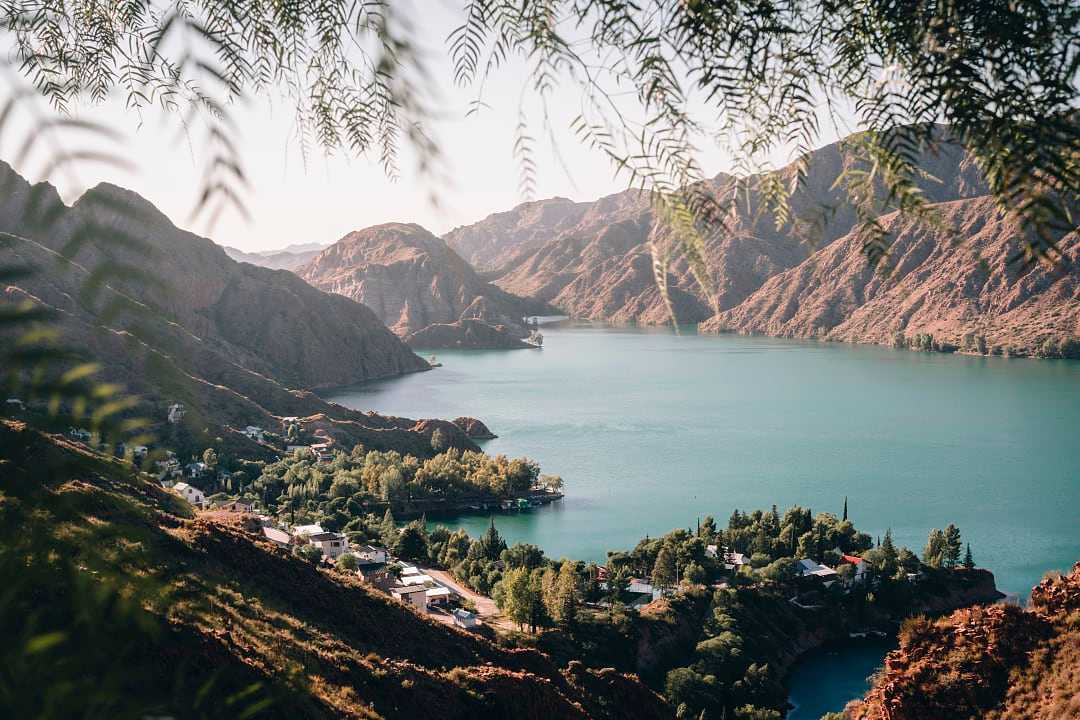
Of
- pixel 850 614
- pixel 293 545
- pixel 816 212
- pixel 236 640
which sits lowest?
pixel 850 614

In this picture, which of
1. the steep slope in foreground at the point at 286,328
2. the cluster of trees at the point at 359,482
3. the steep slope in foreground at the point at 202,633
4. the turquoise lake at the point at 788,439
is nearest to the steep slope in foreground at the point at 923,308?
the turquoise lake at the point at 788,439

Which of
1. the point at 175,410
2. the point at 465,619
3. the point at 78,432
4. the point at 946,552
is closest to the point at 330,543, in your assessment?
the point at 465,619

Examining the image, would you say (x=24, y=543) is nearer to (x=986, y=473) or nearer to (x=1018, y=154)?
(x=1018, y=154)

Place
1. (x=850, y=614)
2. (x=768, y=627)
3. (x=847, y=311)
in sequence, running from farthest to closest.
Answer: (x=847, y=311) → (x=850, y=614) → (x=768, y=627)

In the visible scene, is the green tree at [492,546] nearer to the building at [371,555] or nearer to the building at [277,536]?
the building at [371,555]

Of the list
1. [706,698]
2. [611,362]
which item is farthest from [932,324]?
[706,698]

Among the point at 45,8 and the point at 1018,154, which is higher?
the point at 45,8

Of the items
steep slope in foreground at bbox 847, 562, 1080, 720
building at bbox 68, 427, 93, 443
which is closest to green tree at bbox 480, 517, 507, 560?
steep slope in foreground at bbox 847, 562, 1080, 720

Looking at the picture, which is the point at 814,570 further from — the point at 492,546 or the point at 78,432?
the point at 78,432
